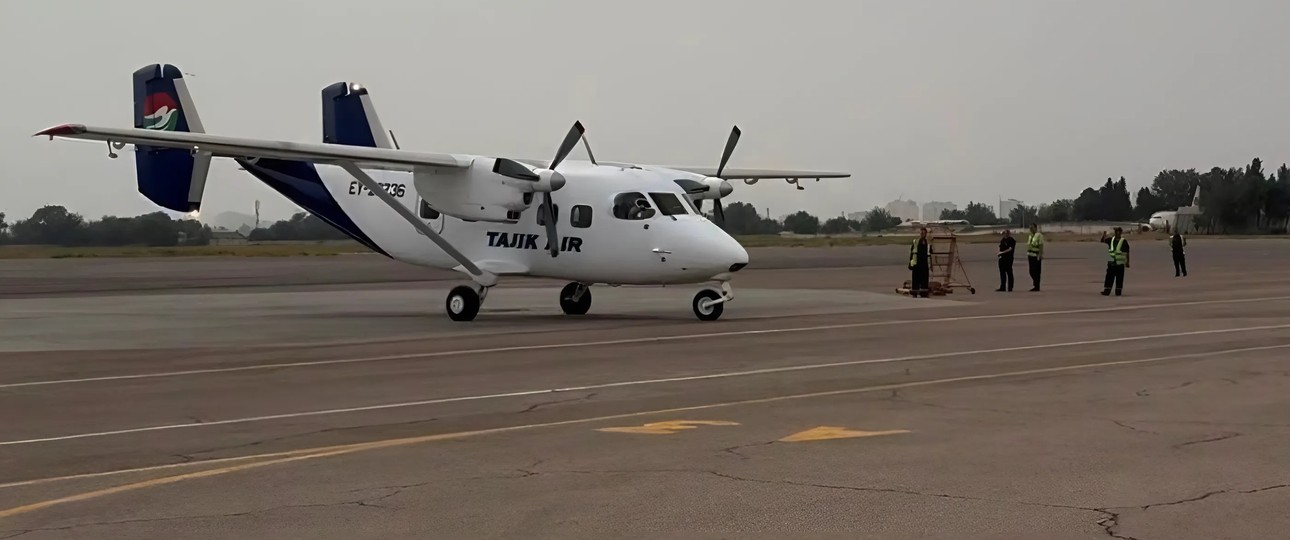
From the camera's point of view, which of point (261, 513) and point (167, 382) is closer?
point (261, 513)

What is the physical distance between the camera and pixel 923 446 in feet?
31.5

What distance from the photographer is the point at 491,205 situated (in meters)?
24.3

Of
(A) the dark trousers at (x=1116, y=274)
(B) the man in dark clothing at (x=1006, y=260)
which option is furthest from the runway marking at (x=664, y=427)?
(B) the man in dark clothing at (x=1006, y=260)

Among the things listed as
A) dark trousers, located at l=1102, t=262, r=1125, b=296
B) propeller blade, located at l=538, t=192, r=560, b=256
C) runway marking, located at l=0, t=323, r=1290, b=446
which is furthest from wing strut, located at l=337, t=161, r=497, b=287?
dark trousers, located at l=1102, t=262, r=1125, b=296

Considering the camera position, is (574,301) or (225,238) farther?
(225,238)

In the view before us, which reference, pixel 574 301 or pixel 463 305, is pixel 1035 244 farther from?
pixel 463 305

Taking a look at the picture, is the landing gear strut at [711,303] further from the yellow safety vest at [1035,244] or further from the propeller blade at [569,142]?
the yellow safety vest at [1035,244]

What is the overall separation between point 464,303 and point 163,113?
8.16m

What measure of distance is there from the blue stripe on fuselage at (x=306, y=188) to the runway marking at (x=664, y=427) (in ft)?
57.6

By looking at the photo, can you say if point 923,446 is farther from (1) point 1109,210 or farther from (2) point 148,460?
(1) point 1109,210

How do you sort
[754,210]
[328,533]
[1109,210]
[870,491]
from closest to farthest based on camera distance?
[328,533] < [870,491] < [754,210] < [1109,210]

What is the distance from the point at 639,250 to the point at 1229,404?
1326cm

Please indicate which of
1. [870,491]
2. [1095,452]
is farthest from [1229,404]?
[870,491]

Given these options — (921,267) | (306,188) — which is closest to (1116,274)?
(921,267)
